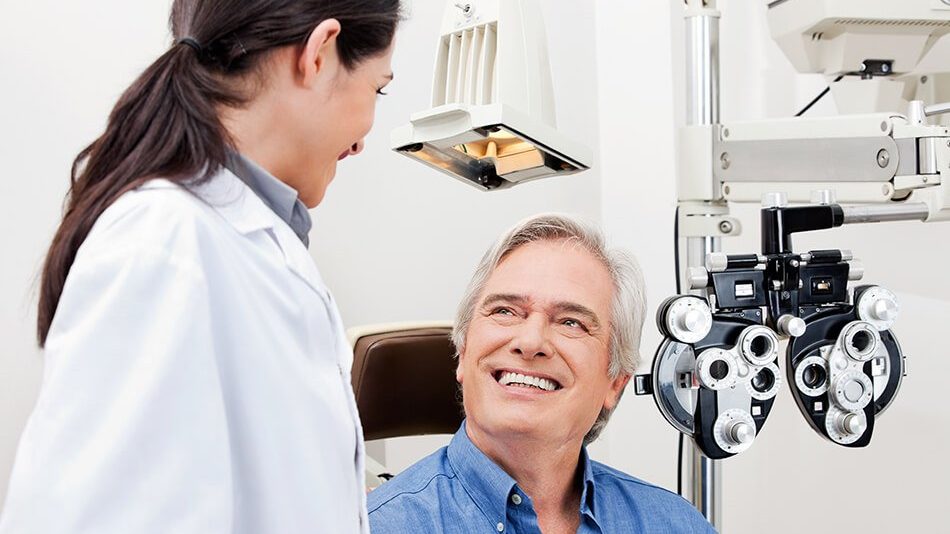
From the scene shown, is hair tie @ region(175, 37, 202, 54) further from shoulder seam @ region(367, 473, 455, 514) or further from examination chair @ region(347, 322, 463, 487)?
examination chair @ region(347, 322, 463, 487)

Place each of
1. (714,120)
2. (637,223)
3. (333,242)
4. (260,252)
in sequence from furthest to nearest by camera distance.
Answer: (637,223)
(333,242)
(714,120)
(260,252)

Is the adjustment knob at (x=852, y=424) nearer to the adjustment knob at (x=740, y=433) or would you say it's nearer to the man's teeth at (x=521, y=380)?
the adjustment knob at (x=740, y=433)

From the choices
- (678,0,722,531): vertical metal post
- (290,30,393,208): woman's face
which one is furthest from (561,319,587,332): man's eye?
(290,30,393,208): woman's face

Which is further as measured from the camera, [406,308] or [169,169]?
[406,308]

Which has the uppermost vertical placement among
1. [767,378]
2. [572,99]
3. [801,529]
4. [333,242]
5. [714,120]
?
[572,99]

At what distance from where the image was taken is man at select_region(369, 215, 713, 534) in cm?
133

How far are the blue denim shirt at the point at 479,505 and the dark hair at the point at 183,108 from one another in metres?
0.61

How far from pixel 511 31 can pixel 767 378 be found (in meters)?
0.54

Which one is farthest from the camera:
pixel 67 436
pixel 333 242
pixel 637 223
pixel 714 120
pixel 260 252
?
pixel 637 223

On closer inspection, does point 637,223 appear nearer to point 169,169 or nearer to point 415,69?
point 415,69

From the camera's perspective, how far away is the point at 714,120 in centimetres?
161

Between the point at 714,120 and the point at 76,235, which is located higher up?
the point at 714,120

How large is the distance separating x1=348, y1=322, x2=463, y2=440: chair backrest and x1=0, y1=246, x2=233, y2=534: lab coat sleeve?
0.98 metres

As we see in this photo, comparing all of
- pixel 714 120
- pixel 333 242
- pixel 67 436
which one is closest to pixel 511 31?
pixel 714 120
